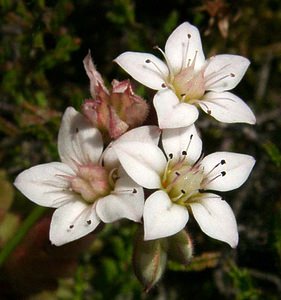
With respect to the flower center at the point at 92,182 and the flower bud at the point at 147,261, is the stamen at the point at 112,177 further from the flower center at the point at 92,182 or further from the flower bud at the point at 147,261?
the flower bud at the point at 147,261

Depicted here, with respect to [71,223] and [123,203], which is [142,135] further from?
[71,223]

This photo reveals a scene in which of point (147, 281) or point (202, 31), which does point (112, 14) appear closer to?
point (202, 31)

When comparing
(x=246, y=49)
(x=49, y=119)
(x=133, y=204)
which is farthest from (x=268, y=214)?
(x=133, y=204)

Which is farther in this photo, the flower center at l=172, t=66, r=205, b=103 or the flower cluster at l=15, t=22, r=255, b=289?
the flower center at l=172, t=66, r=205, b=103

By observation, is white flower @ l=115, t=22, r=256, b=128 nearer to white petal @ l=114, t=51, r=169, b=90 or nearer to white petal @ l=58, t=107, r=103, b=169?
white petal @ l=114, t=51, r=169, b=90

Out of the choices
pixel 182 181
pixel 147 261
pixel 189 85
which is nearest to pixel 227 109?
pixel 189 85

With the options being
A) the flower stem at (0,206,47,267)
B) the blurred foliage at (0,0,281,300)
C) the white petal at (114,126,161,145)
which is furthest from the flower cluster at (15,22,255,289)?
the blurred foliage at (0,0,281,300)

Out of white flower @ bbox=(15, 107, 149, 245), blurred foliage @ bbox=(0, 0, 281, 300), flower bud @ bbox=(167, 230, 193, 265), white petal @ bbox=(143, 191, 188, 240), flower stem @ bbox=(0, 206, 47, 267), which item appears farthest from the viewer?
blurred foliage @ bbox=(0, 0, 281, 300)
